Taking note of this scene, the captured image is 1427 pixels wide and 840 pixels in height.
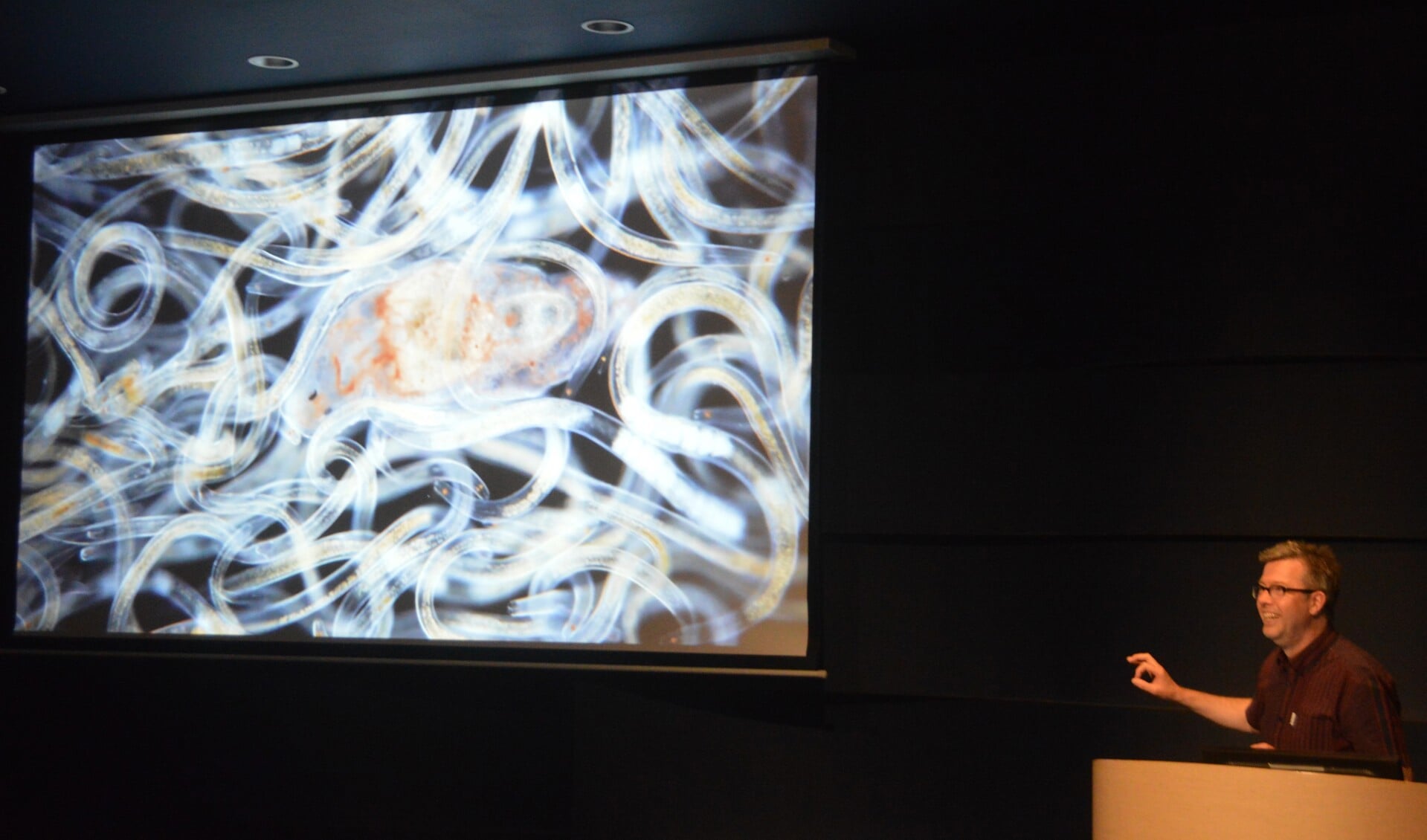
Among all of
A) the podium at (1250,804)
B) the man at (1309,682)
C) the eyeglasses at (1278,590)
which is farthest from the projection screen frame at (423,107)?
the podium at (1250,804)

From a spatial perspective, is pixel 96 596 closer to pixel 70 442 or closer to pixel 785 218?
pixel 70 442

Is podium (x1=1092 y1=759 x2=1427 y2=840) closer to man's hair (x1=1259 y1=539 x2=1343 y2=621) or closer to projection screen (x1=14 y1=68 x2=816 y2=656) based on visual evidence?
man's hair (x1=1259 y1=539 x2=1343 y2=621)

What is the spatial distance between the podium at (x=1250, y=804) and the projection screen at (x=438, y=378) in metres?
2.07

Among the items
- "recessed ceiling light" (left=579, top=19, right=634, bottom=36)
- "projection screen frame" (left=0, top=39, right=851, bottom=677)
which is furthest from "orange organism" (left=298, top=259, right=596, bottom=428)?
"recessed ceiling light" (left=579, top=19, right=634, bottom=36)

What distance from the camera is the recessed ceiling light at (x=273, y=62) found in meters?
4.66

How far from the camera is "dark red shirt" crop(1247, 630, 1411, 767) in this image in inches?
110

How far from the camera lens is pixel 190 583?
4.88 meters

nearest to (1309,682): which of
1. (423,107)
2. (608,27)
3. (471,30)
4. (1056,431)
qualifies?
(1056,431)

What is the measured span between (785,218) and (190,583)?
8.13ft

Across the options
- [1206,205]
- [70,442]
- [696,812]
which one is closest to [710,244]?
[1206,205]

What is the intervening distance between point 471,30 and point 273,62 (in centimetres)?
81

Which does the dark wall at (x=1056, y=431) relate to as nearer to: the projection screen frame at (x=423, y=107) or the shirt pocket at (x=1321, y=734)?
the projection screen frame at (x=423, y=107)

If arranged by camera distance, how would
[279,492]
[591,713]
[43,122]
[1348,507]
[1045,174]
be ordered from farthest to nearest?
1. [43,122]
2. [279,492]
3. [591,713]
4. [1045,174]
5. [1348,507]

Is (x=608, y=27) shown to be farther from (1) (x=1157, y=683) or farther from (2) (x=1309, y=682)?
(2) (x=1309, y=682)
